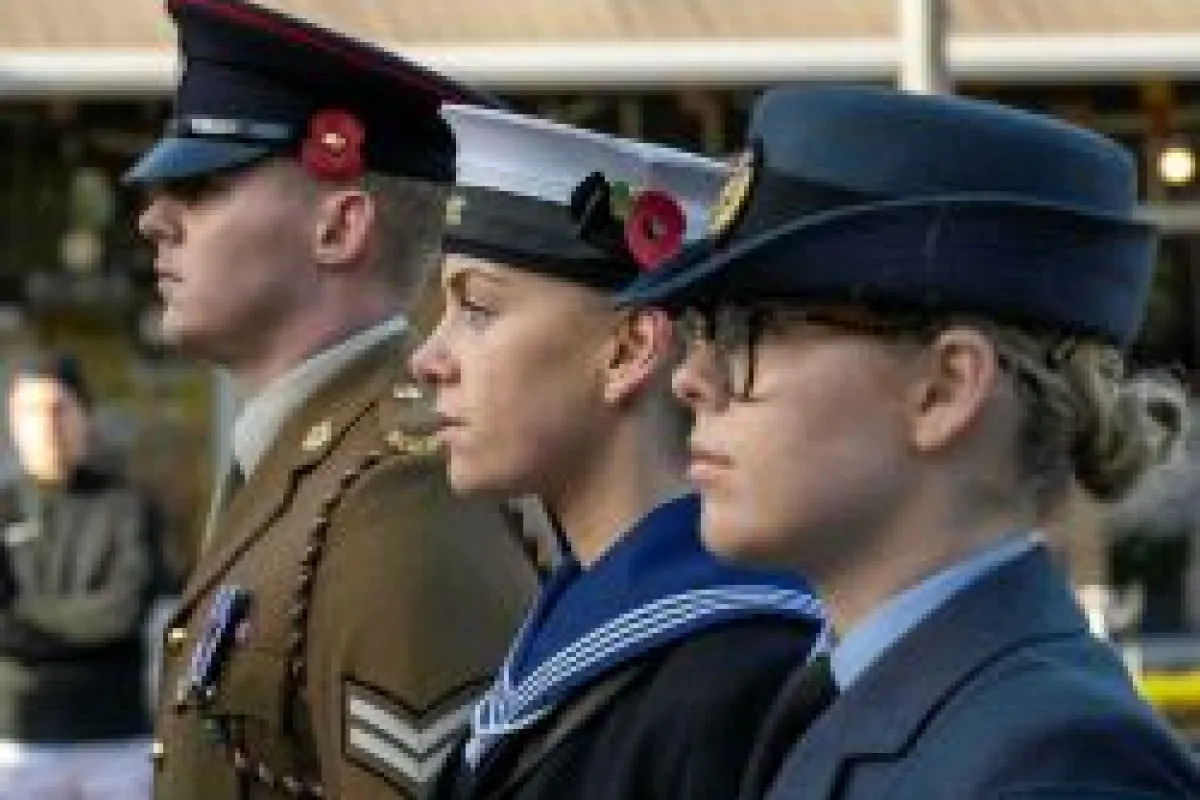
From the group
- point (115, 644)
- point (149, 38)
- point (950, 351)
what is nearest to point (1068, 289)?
point (950, 351)

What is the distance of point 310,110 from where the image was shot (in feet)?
11.9

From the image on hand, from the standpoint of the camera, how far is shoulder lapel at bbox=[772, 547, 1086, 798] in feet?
7.25

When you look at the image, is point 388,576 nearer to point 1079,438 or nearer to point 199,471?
point 1079,438

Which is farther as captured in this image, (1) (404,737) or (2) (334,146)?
(2) (334,146)

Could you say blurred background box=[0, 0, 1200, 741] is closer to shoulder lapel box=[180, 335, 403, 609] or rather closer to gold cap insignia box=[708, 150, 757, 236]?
shoulder lapel box=[180, 335, 403, 609]

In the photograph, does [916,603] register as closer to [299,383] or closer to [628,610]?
[628,610]

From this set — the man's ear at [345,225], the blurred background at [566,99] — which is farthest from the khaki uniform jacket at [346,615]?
the blurred background at [566,99]

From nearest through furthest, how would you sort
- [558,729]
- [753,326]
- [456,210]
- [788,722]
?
[753,326]
[788,722]
[558,729]
[456,210]

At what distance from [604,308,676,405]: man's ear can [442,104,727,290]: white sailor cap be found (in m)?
0.04

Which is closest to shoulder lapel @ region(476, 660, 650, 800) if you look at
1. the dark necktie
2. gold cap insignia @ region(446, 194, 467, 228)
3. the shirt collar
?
the dark necktie

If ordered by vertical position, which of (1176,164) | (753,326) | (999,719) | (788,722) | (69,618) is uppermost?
(753,326)

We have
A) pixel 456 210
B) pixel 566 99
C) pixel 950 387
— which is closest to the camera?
pixel 950 387

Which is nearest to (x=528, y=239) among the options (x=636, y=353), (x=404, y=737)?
(x=636, y=353)

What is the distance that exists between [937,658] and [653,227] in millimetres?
910
